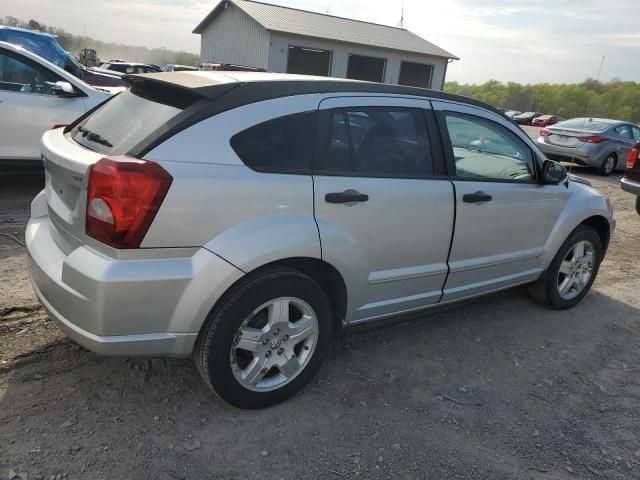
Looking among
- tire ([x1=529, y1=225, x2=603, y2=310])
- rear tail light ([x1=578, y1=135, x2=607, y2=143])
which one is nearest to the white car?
tire ([x1=529, y1=225, x2=603, y2=310])

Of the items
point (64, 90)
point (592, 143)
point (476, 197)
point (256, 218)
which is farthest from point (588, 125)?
point (256, 218)

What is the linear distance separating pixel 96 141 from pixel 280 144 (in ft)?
3.12

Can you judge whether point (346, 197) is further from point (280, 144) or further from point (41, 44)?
point (41, 44)

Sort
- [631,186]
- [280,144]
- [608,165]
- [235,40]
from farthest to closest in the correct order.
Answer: [235,40]
[608,165]
[631,186]
[280,144]

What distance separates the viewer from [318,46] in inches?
1047

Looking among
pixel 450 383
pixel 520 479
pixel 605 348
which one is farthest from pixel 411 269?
pixel 605 348

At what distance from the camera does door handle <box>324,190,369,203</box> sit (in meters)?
2.78

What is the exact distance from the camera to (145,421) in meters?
2.69

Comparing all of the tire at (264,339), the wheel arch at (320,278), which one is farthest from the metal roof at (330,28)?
the tire at (264,339)

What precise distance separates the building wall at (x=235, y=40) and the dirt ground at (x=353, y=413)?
24.1 metres

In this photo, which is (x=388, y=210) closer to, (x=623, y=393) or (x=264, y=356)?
(x=264, y=356)

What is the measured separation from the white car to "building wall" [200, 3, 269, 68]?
20336 millimetres

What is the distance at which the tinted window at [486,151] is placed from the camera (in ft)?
11.6

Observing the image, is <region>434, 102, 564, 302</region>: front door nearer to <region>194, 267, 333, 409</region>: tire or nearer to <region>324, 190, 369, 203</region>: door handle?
<region>324, 190, 369, 203</region>: door handle
